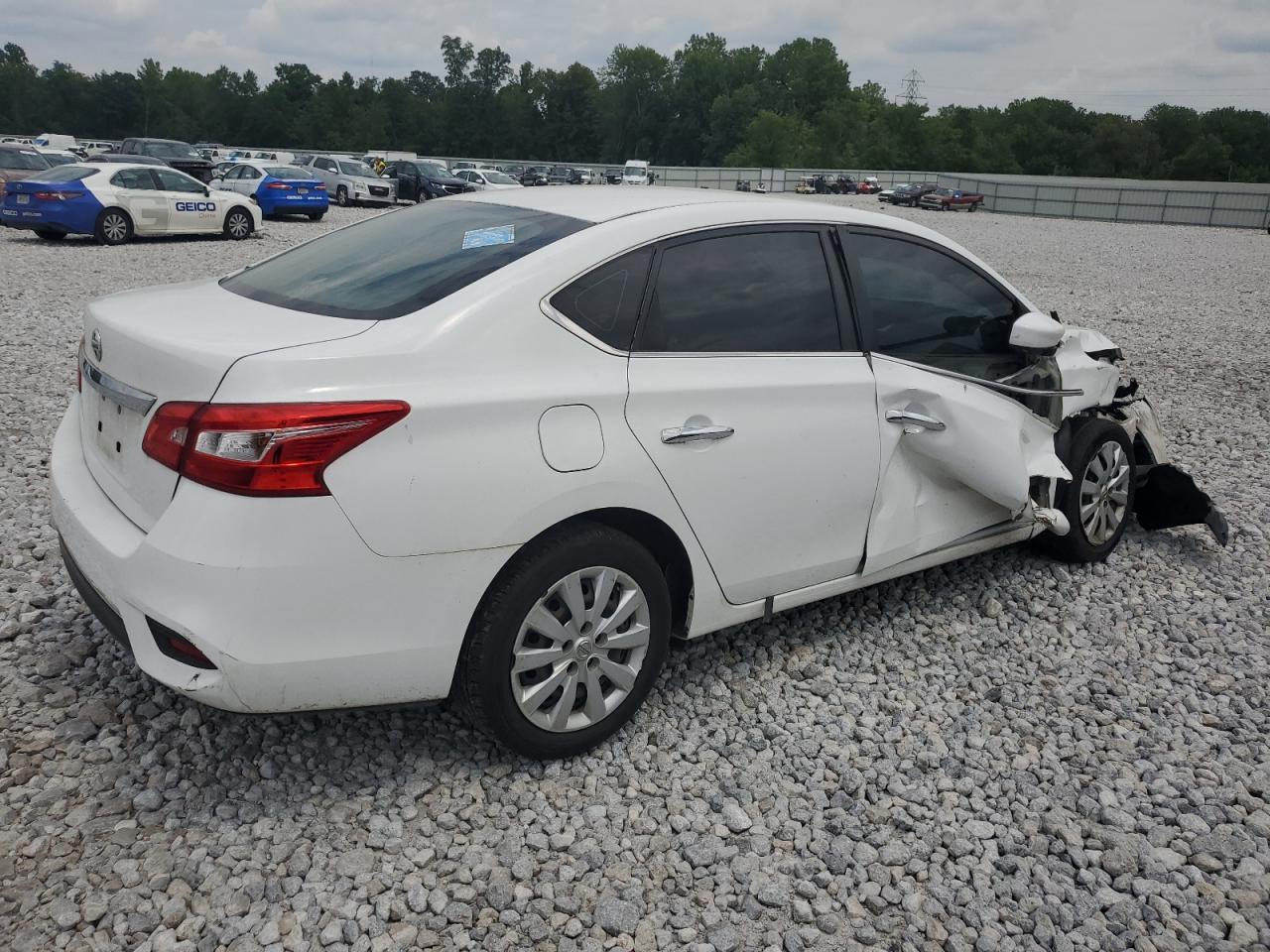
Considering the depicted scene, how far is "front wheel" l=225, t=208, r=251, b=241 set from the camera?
62.6 feet

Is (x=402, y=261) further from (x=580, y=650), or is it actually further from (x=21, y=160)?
(x=21, y=160)

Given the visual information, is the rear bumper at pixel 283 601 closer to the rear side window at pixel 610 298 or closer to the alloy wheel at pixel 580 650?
the alloy wheel at pixel 580 650

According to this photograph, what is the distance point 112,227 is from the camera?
17406mm

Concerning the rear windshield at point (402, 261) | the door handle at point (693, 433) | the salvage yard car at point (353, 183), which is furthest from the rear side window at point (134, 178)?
the door handle at point (693, 433)

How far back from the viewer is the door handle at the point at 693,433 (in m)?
3.08

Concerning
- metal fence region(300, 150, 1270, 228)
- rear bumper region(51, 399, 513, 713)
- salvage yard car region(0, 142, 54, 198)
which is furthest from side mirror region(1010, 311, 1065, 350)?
metal fence region(300, 150, 1270, 228)

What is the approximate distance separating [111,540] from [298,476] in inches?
26.7

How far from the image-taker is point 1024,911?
108 inches

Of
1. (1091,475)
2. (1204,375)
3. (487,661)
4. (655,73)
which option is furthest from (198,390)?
(655,73)

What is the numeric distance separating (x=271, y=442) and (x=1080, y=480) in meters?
3.67

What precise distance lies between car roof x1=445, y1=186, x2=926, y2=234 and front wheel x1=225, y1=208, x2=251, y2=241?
16941mm

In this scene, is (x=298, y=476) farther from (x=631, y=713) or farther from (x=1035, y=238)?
(x=1035, y=238)

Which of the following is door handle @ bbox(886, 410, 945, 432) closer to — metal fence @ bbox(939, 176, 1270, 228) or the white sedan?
the white sedan

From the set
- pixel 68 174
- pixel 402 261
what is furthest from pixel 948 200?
pixel 402 261
